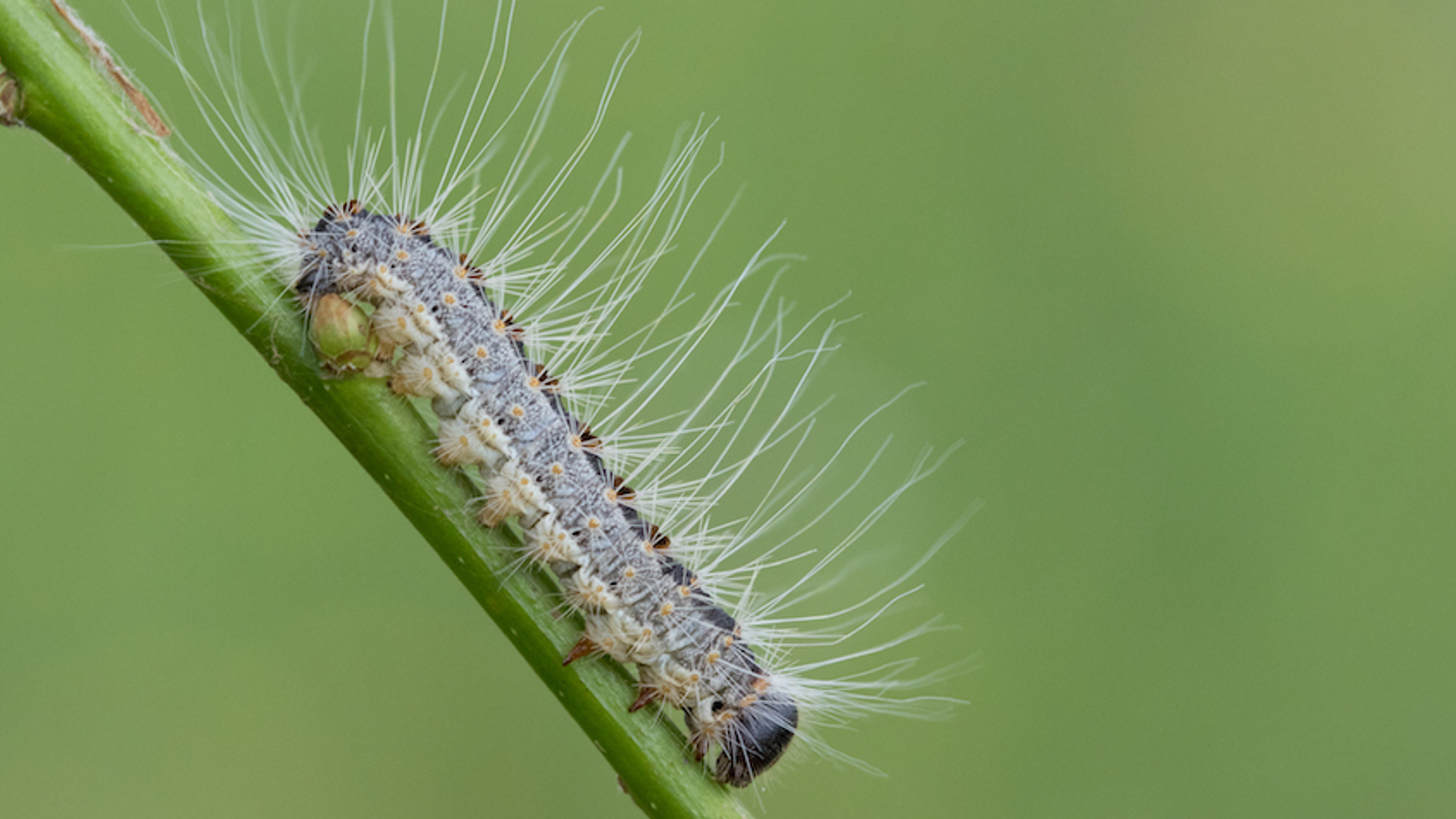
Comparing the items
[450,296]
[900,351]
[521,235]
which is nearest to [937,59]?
[900,351]

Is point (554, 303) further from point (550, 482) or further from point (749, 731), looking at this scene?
point (749, 731)

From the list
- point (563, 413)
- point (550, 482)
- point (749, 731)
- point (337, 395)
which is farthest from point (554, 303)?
point (749, 731)

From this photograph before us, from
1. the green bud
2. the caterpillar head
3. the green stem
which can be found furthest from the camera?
the caterpillar head

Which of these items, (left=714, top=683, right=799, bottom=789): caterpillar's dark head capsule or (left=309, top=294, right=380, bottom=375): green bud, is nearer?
(left=309, top=294, right=380, bottom=375): green bud

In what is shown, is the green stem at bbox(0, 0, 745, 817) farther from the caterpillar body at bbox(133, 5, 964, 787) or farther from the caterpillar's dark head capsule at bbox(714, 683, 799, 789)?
the caterpillar's dark head capsule at bbox(714, 683, 799, 789)

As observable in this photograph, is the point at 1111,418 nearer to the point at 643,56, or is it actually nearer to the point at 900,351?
the point at 900,351

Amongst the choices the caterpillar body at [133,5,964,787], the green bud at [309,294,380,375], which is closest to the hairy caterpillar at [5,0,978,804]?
the caterpillar body at [133,5,964,787]

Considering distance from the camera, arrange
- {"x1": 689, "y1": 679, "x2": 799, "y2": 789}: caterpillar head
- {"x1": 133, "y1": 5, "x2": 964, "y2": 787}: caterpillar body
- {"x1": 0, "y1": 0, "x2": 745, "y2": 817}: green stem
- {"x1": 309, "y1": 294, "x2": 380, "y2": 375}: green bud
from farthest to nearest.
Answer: {"x1": 689, "y1": 679, "x2": 799, "y2": 789}: caterpillar head
{"x1": 133, "y1": 5, "x2": 964, "y2": 787}: caterpillar body
{"x1": 309, "y1": 294, "x2": 380, "y2": 375}: green bud
{"x1": 0, "y1": 0, "x2": 745, "y2": 817}: green stem

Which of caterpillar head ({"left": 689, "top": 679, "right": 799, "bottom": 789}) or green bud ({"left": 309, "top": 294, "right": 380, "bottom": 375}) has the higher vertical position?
green bud ({"left": 309, "top": 294, "right": 380, "bottom": 375})
